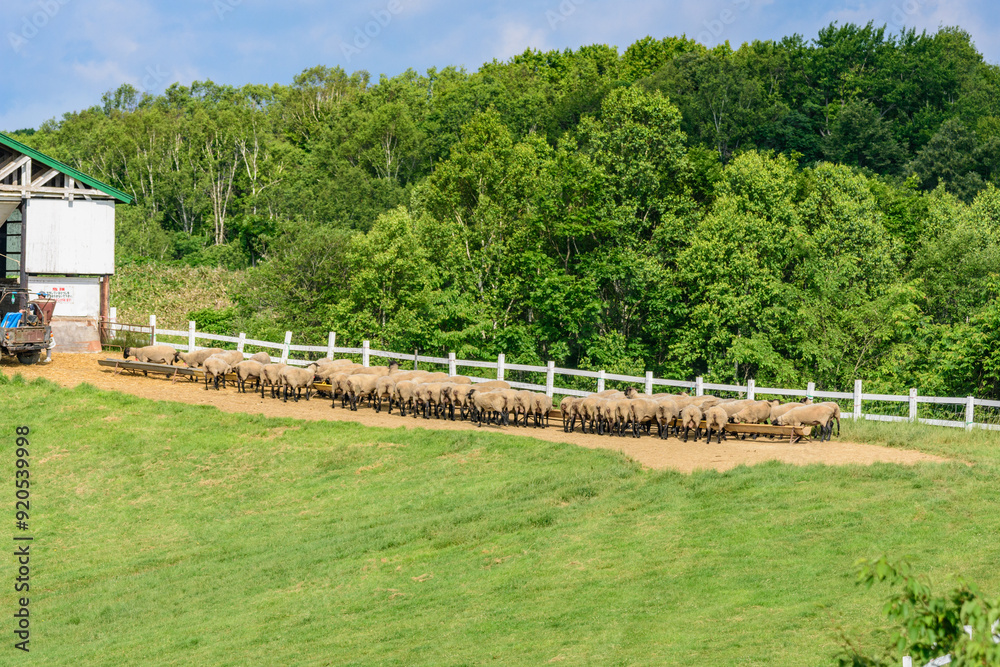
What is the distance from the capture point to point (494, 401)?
85.5 ft

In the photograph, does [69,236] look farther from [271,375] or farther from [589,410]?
[589,410]

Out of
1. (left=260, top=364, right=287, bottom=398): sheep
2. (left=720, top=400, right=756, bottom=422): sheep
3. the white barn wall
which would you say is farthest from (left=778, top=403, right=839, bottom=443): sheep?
the white barn wall

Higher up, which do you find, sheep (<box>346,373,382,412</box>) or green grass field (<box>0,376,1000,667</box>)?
sheep (<box>346,373,382,412</box>)

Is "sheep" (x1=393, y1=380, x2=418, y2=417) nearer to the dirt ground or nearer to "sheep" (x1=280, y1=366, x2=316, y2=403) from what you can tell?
the dirt ground

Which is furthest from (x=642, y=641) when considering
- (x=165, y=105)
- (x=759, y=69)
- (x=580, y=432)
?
(x=165, y=105)

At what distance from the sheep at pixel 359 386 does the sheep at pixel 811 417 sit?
1172cm

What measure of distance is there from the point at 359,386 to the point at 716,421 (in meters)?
10.6

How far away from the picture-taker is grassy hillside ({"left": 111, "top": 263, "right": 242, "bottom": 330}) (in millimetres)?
51172

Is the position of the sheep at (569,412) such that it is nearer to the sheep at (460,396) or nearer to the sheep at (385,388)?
the sheep at (460,396)

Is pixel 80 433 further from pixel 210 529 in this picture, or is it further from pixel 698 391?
pixel 698 391

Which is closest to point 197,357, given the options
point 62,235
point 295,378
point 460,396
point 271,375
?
point 271,375

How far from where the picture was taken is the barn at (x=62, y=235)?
36.9m

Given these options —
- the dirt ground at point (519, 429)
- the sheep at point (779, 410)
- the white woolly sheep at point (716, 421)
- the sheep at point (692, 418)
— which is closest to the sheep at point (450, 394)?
the dirt ground at point (519, 429)

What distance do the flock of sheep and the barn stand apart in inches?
298
